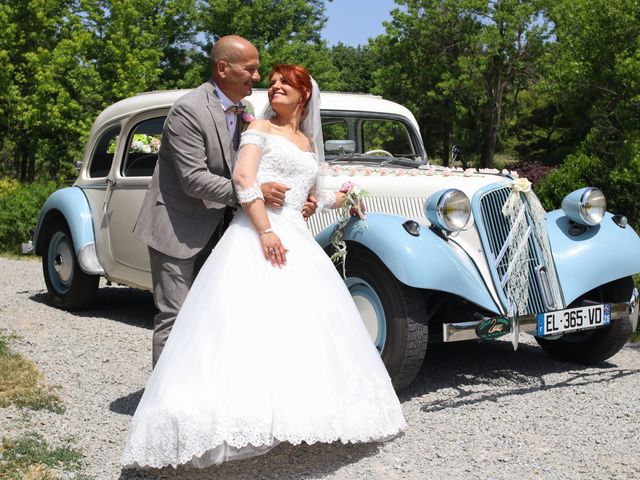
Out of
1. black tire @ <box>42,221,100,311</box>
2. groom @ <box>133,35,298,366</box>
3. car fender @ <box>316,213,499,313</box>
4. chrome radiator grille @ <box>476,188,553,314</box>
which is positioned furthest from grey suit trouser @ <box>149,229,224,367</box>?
black tire @ <box>42,221,100,311</box>

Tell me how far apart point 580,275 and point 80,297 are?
14.9 feet

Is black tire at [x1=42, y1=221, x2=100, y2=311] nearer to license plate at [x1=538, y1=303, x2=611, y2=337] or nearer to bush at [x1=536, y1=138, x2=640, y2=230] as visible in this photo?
license plate at [x1=538, y1=303, x2=611, y2=337]

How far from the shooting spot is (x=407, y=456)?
3932 mm

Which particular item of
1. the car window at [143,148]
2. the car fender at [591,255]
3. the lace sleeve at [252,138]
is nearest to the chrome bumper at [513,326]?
the car fender at [591,255]

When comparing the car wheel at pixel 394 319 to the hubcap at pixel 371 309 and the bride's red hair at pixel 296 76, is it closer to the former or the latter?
the hubcap at pixel 371 309

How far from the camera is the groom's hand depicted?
→ 3.80m

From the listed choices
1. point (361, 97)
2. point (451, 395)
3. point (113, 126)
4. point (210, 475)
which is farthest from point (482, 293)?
point (113, 126)

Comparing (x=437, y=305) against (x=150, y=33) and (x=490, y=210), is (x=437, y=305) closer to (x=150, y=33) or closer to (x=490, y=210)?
(x=490, y=210)

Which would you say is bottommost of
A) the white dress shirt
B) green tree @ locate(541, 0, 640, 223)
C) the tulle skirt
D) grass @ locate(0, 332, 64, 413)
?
grass @ locate(0, 332, 64, 413)

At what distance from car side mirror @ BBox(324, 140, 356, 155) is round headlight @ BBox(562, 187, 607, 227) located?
67.0 inches

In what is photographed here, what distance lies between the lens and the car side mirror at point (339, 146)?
618 centimetres

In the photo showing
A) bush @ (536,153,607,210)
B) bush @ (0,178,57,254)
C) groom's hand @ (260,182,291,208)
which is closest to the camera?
groom's hand @ (260,182,291,208)

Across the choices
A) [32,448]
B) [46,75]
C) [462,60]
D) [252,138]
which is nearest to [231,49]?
[252,138]

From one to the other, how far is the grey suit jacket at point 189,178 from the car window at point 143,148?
105 inches
